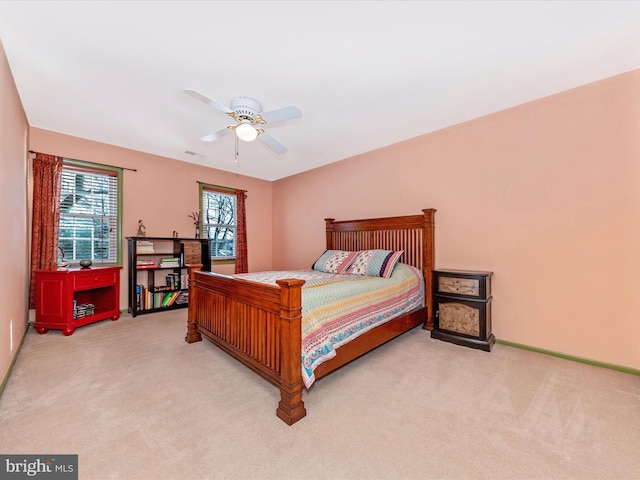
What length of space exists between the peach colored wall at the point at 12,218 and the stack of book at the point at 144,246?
1161 millimetres

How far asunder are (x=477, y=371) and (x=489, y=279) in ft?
3.51

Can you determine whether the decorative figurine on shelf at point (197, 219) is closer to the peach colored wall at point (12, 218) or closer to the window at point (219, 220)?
the window at point (219, 220)

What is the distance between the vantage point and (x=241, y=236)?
5.46 m

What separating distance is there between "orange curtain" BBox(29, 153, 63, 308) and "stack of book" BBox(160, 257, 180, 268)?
1233 millimetres

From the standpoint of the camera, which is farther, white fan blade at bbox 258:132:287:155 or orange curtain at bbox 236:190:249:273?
orange curtain at bbox 236:190:249:273

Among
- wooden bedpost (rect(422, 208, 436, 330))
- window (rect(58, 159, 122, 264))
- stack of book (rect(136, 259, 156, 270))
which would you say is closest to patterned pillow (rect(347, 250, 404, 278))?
wooden bedpost (rect(422, 208, 436, 330))

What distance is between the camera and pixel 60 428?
1616 millimetres

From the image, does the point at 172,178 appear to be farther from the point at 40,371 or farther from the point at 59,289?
the point at 40,371

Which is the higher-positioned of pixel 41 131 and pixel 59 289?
pixel 41 131

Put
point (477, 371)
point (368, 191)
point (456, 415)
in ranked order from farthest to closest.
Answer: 1. point (368, 191)
2. point (477, 371)
3. point (456, 415)

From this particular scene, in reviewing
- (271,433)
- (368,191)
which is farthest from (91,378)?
(368,191)

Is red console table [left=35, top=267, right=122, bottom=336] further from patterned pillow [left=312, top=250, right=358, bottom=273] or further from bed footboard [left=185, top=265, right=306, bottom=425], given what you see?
patterned pillow [left=312, top=250, right=358, bottom=273]

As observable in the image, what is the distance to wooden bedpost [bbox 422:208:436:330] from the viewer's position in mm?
3475

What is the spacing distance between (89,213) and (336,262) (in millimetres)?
3654
